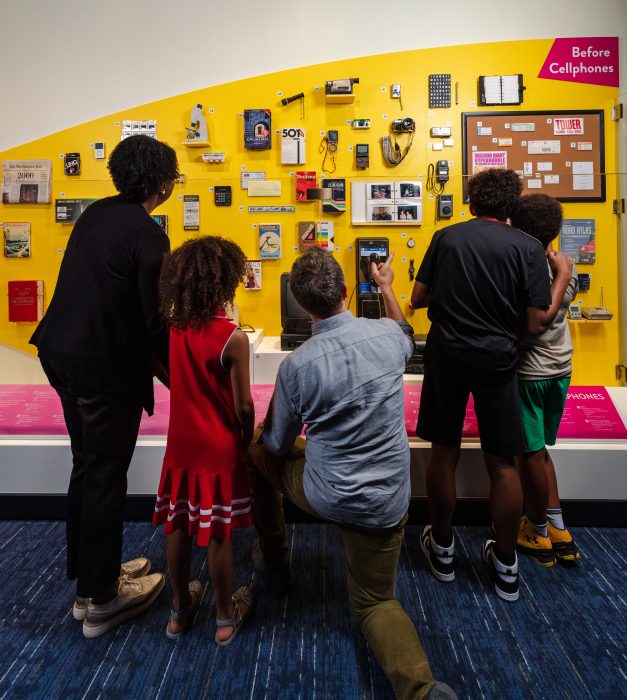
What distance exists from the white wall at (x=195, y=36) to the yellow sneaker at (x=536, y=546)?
369 centimetres

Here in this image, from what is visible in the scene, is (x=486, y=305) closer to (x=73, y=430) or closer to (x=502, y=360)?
(x=502, y=360)

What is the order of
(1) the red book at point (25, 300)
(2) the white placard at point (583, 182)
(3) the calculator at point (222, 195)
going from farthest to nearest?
(3) the calculator at point (222, 195)
(1) the red book at point (25, 300)
(2) the white placard at point (583, 182)

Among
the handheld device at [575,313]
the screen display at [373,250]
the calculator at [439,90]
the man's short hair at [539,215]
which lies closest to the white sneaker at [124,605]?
the man's short hair at [539,215]

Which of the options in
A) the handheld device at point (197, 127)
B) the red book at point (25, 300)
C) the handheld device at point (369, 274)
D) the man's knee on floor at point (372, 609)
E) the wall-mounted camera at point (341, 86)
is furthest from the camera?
the handheld device at point (197, 127)

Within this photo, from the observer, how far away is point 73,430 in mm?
1769

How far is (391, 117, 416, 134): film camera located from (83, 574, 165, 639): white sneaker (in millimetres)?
3574

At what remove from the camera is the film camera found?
12.7 ft

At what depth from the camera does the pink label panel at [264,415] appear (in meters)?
2.42

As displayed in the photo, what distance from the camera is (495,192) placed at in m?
1.82

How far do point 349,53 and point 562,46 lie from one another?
1.70 metres

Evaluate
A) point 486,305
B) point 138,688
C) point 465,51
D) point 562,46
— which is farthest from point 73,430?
point 562,46

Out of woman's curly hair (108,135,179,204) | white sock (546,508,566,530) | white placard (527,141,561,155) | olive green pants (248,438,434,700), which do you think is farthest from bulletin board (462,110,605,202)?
olive green pants (248,438,434,700)

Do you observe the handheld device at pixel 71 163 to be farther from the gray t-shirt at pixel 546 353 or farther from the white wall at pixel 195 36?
the gray t-shirt at pixel 546 353

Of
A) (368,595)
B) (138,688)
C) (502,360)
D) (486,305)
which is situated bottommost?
(138,688)
